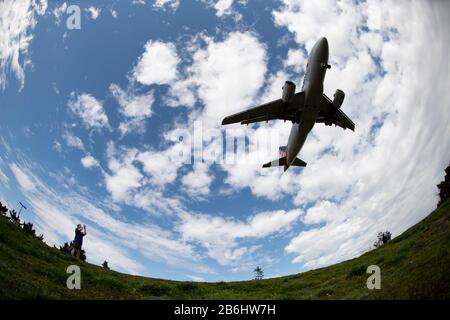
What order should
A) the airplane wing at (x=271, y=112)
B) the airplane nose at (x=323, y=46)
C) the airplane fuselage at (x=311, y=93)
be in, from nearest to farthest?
1. the airplane nose at (x=323, y=46)
2. the airplane fuselage at (x=311, y=93)
3. the airplane wing at (x=271, y=112)

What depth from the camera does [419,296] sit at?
14.6 m

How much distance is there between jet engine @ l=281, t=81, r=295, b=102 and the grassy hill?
19550 mm

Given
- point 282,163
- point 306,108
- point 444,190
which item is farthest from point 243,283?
Answer: point 444,190

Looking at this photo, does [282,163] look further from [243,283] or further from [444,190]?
[444,190]

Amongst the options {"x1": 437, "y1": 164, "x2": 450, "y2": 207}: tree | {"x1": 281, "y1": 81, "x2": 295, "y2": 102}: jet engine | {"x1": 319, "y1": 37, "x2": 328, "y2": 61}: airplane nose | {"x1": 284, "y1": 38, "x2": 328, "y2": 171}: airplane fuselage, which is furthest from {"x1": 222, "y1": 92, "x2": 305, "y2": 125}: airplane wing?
{"x1": 437, "y1": 164, "x2": 450, "y2": 207}: tree

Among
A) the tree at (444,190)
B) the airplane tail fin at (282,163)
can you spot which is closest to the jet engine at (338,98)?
the airplane tail fin at (282,163)

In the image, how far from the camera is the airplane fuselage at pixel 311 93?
3185 cm

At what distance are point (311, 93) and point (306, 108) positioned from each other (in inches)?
92.3

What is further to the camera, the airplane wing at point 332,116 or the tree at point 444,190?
the tree at point 444,190

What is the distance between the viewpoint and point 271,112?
4103cm

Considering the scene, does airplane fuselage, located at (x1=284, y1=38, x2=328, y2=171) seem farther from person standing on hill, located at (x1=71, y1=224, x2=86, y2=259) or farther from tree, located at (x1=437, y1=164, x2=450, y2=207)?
person standing on hill, located at (x1=71, y1=224, x2=86, y2=259)

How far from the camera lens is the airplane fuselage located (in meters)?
31.9

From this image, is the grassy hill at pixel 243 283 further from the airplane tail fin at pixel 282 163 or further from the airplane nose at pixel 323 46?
the airplane nose at pixel 323 46

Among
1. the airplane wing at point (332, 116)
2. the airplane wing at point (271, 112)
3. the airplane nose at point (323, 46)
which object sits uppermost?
the airplane nose at point (323, 46)
